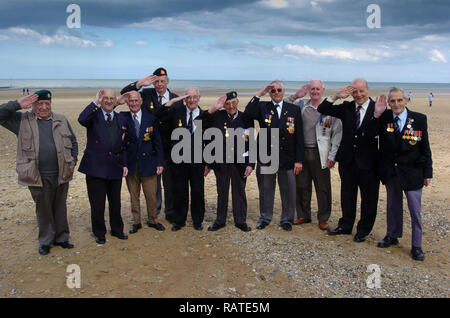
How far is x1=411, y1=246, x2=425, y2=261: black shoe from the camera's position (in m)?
5.25

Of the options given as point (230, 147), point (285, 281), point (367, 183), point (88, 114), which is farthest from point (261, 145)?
point (88, 114)

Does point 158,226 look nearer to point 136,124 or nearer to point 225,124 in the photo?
point 136,124

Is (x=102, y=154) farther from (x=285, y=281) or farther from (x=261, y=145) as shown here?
(x=285, y=281)

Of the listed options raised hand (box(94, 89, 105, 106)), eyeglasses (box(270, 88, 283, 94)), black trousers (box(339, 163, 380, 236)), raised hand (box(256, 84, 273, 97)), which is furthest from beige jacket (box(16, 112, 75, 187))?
black trousers (box(339, 163, 380, 236))

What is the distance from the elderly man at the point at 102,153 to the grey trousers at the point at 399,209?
3947 millimetres

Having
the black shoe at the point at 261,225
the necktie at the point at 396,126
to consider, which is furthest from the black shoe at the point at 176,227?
the necktie at the point at 396,126

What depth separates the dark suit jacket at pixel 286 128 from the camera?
611 cm

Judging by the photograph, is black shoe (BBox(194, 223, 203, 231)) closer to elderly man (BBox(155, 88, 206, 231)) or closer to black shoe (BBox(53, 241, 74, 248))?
elderly man (BBox(155, 88, 206, 231))

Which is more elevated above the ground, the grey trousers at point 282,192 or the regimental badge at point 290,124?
the regimental badge at point 290,124

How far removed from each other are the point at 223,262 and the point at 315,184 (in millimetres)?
2159

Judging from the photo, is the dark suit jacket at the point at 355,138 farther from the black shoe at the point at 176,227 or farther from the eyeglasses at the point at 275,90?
the black shoe at the point at 176,227

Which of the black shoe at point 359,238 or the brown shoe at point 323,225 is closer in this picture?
the black shoe at point 359,238

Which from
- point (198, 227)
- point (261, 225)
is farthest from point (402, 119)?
point (198, 227)

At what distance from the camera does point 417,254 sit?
527cm
